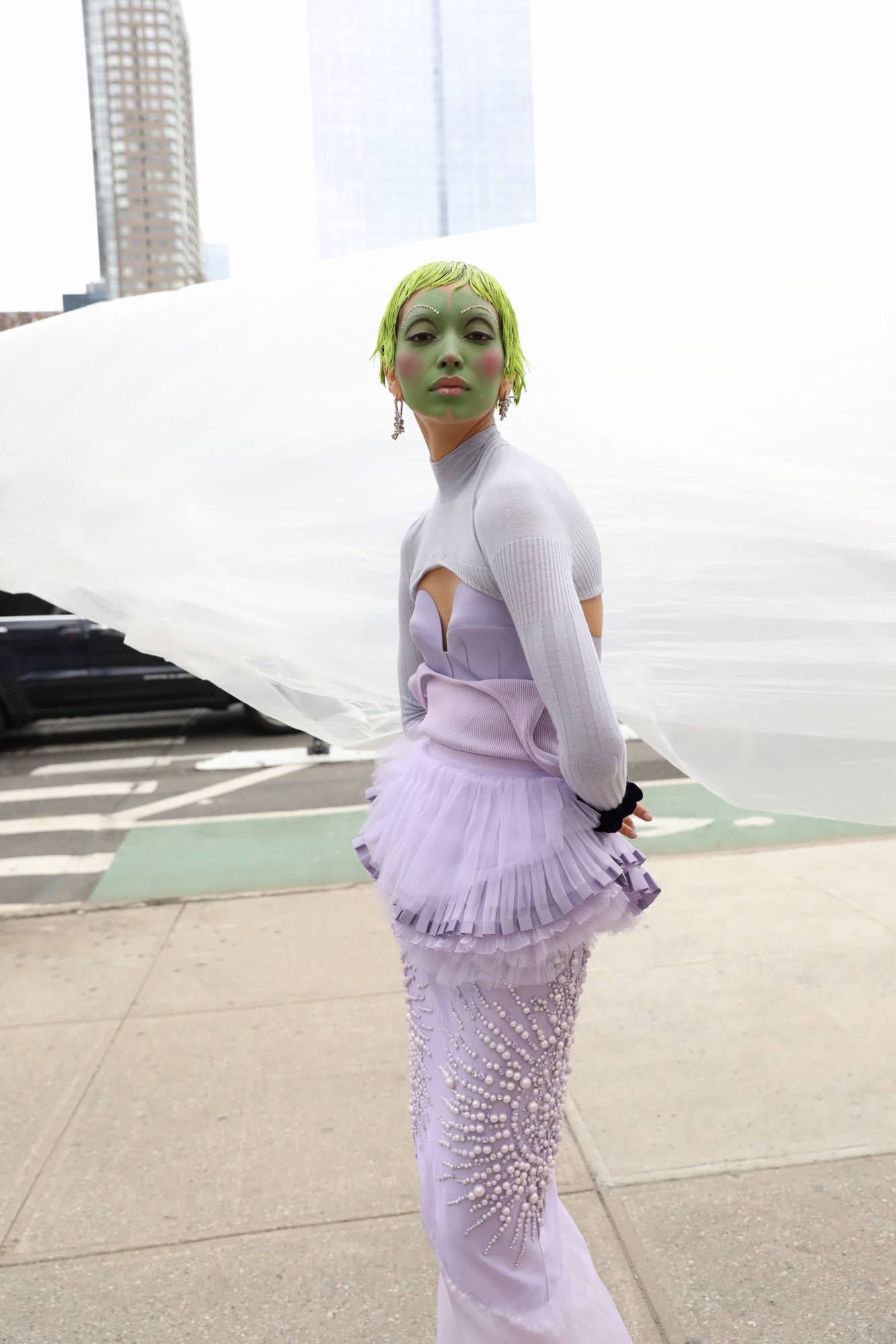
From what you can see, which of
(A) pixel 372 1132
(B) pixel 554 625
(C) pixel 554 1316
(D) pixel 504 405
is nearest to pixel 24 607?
(A) pixel 372 1132

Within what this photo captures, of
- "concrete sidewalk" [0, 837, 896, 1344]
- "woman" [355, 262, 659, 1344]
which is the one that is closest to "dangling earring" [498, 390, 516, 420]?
"woman" [355, 262, 659, 1344]

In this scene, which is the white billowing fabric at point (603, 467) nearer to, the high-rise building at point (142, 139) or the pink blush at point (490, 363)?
the pink blush at point (490, 363)

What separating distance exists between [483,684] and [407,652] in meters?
0.39

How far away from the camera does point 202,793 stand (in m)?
7.35

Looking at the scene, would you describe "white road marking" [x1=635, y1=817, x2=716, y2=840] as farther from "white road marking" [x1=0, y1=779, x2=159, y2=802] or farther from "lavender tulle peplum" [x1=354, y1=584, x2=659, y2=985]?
"lavender tulle peplum" [x1=354, y1=584, x2=659, y2=985]

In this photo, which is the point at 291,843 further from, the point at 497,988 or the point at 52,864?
the point at 497,988

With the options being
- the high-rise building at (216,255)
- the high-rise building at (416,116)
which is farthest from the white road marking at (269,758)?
the high-rise building at (216,255)

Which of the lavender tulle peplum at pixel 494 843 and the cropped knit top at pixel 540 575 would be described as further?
the lavender tulle peplum at pixel 494 843

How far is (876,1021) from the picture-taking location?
3424 millimetres

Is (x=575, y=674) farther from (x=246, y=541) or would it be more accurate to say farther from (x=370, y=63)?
(x=370, y=63)

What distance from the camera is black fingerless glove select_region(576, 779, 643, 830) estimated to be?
150 cm

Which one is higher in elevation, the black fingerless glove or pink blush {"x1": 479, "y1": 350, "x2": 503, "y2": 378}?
pink blush {"x1": 479, "y1": 350, "x2": 503, "y2": 378}

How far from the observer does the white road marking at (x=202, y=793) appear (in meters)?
6.94

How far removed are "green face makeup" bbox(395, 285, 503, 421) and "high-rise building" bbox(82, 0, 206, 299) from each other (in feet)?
400
